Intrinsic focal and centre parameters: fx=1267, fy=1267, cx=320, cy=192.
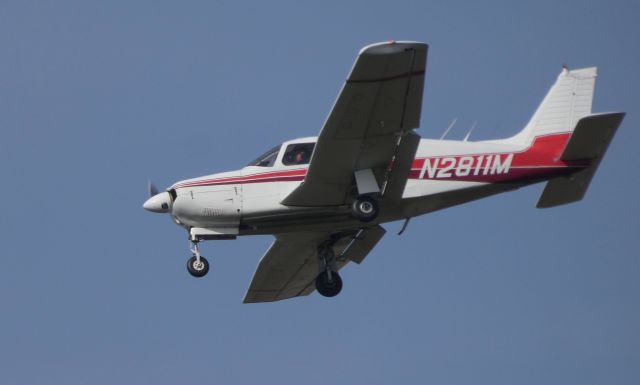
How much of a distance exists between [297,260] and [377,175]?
4484 mm

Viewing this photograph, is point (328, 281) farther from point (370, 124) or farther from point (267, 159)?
point (370, 124)

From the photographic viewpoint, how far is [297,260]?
2883 cm

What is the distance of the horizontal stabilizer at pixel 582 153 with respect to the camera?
25672 millimetres

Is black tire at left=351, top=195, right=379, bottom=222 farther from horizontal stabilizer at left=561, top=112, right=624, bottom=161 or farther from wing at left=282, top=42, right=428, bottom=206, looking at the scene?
horizontal stabilizer at left=561, top=112, right=624, bottom=161

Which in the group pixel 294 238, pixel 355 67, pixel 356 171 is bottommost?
pixel 294 238

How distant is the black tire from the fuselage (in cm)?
63

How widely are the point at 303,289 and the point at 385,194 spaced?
18.2ft

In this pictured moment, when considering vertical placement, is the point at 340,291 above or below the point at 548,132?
below

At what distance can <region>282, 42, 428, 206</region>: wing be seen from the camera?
22516 mm

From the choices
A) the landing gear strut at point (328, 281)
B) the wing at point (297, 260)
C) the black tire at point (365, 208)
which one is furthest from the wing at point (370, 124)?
the landing gear strut at point (328, 281)

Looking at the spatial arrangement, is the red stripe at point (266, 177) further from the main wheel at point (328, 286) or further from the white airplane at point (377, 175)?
the main wheel at point (328, 286)

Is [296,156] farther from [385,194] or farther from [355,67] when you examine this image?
[355,67]

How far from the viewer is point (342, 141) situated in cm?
2416

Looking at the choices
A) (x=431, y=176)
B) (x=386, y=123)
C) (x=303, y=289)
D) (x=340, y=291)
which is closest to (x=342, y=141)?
(x=386, y=123)
